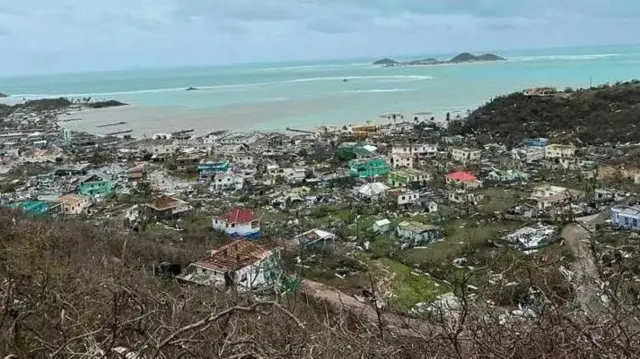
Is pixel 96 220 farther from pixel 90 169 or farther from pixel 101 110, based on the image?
pixel 101 110

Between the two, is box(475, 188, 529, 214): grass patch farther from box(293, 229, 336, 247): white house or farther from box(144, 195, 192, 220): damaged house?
box(144, 195, 192, 220): damaged house

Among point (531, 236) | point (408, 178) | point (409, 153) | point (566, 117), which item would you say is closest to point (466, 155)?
point (409, 153)

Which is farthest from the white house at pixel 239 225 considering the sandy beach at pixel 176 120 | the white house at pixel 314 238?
the sandy beach at pixel 176 120

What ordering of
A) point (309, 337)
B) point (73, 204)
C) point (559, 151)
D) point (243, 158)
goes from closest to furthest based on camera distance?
point (309, 337)
point (73, 204)
point (559, 151)
point (243, 158)

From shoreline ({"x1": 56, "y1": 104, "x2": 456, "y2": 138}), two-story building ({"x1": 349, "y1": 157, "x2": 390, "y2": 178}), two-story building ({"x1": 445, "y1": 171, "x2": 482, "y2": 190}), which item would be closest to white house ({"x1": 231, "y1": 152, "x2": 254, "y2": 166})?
two-story building ({"x1": 349, "y1": 157, "x2": 390, "y2": 178})

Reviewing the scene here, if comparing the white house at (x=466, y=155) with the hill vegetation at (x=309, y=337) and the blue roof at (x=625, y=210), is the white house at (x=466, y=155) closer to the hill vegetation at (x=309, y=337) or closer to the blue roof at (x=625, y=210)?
the blue roof at (x=625, y=210)

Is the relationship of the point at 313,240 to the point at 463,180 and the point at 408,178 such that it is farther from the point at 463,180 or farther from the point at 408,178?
the point at 463,180

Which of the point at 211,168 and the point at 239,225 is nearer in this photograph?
the point at 239,225
